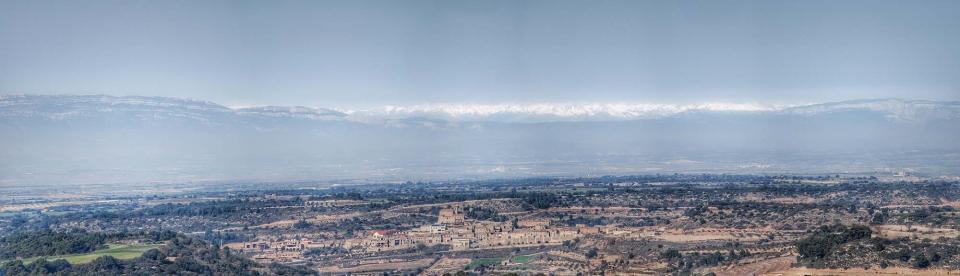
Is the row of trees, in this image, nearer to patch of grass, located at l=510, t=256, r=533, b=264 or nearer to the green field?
→ the green field

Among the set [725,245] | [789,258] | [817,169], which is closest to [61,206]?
[725,245]

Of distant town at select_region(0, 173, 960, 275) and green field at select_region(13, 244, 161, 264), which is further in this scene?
green field at select_region(13, 244, 161, 264)

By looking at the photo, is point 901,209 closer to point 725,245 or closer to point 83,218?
point 725,245

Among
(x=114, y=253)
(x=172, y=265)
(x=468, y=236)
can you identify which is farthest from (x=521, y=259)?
(x=114, y=253)

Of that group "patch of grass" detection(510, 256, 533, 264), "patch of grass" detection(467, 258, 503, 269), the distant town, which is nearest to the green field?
the distant town

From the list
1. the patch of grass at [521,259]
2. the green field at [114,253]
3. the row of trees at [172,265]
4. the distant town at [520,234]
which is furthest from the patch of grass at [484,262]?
the green field at [114,253]

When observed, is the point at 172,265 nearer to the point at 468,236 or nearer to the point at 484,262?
the point at 484,262
